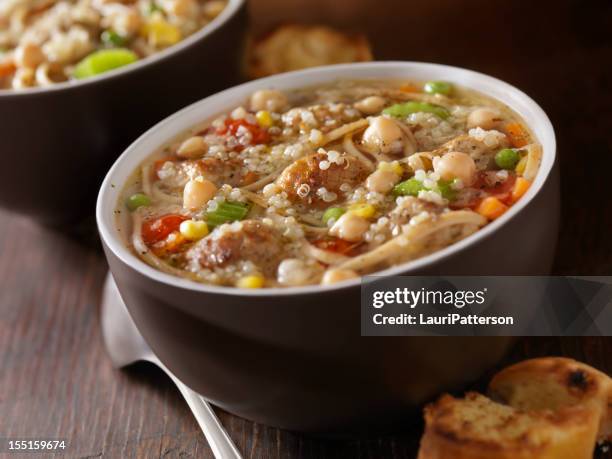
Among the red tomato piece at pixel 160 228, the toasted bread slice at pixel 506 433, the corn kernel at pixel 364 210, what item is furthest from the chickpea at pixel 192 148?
the toasted bread slice at pixel 506 433

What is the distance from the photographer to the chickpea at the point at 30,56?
360 cm

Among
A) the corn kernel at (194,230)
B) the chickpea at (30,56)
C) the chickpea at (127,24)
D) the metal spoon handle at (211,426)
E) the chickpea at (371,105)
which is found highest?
the chickpea at (371,105)

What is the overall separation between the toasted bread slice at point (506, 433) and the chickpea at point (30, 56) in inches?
86.9

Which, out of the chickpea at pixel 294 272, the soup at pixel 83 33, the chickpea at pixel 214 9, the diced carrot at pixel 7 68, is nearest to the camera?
the chickpea at pixel 294 272

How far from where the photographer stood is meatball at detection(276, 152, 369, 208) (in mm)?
2609

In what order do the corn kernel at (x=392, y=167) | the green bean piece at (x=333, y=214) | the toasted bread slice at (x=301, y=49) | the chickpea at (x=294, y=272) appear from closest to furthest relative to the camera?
the chickpea at (x=294, y=272) → the green bean piece at (x=333, y=214) → the corn kernel at (x=392, y=167) → the toasted bread slice at (x=301, y=49)

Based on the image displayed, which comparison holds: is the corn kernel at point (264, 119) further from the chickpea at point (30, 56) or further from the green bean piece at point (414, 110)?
the chickpea at point (30, 56)

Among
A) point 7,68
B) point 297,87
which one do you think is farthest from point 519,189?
point 7,68

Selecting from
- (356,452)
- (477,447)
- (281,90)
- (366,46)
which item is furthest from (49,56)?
(477,447)

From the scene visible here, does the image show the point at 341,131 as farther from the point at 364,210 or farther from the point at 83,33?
the point at 83,33

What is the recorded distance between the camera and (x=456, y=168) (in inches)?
98.0

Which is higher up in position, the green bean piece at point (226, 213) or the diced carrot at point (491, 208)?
the diced carrot at point (491, 208)

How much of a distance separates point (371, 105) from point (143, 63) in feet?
3.19

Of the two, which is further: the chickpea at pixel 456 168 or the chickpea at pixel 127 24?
the chickpea at pixel 127 24
